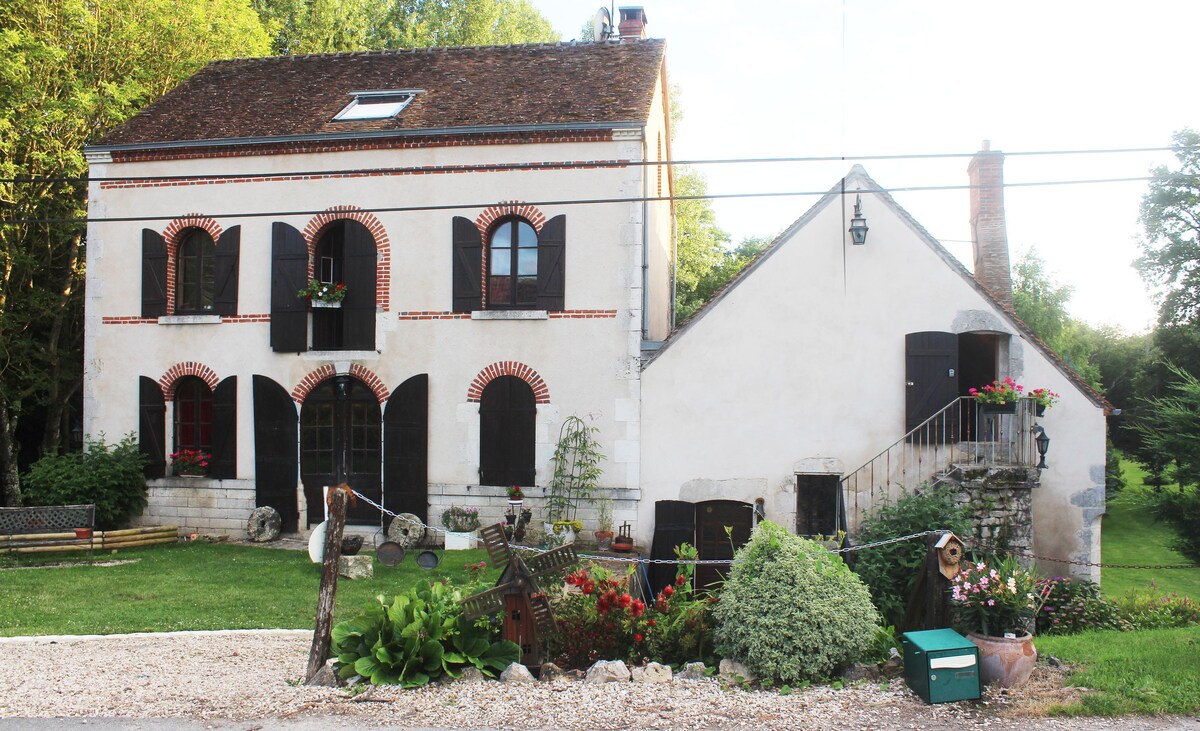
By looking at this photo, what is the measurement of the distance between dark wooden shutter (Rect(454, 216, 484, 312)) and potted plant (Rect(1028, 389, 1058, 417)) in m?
8.36

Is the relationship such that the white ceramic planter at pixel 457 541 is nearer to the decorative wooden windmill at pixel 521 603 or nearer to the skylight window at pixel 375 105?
the decorative wooden windmill at pixel 521 603

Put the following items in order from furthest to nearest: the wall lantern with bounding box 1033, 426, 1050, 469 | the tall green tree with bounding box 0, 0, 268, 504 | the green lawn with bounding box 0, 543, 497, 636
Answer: the tall green tree with bounding box 0, 0, 268, 504, the wall lantern with bounding box 1033, 426, 1050, 469, the green lawn with bounding box 0, 543, 497, 636

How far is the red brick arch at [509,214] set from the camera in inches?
551

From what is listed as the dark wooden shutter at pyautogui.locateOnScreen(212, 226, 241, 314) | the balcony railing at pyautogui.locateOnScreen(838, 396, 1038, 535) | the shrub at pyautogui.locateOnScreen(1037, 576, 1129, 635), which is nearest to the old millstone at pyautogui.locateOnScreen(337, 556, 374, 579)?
the dark wooden shutter at pyautogui.locateOnScreen(212, 226, 241, 314)

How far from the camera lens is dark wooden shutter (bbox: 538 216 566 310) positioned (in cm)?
1389

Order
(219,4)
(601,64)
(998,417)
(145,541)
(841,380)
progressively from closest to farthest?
(998,417), (841,380), (145,541), (601,64), (219,4)

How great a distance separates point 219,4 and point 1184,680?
69.3ft

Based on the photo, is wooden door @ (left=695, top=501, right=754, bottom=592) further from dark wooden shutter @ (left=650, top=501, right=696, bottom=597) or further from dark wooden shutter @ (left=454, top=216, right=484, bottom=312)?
dark wooden shutter @ (left=454, top=216, right=484, bottom=312)

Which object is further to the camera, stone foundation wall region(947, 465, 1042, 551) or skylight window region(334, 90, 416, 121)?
skylight window region(334, 90, 416, 121)

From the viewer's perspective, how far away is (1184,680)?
689cm

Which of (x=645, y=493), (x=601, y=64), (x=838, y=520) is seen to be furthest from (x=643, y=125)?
(x=838, y=520)

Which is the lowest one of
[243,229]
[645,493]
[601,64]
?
[645,493]

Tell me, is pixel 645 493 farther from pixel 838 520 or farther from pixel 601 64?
pixel 601 64

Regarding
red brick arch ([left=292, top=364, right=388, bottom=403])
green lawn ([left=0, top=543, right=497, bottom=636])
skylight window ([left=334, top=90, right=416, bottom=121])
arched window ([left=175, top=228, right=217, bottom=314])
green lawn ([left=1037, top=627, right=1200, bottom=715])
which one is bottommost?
green lawn ([left=0, top=543, right=497, bottom=636])
